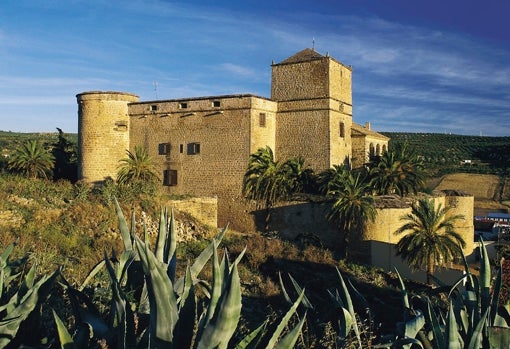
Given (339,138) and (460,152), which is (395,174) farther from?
(460,152)

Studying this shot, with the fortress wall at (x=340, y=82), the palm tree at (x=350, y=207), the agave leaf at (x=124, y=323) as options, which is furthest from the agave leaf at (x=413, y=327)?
the fortress wall at (x=340, y=82)

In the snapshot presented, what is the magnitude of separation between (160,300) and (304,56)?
21620 mm

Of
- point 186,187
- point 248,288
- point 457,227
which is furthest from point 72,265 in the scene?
point 457,227

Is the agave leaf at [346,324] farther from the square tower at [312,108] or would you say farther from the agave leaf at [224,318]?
the square tower at [312,108]

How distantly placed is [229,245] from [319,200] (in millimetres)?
5131

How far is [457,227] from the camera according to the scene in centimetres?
2242

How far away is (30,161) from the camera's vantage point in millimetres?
23719

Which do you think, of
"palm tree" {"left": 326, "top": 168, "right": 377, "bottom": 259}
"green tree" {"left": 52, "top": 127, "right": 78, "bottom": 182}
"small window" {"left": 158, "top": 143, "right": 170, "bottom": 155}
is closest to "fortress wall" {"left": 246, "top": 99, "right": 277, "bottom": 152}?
"palm tree" {"left": 326, "top": 168, "right": 377, "bottom": 259}

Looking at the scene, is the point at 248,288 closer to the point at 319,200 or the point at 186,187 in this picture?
the point at 319,200

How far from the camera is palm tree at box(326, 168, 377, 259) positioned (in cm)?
1828

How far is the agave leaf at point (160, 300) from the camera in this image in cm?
271

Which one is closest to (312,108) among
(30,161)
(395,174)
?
(395,174)

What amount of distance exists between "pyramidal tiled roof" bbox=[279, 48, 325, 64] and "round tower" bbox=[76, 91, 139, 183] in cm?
859

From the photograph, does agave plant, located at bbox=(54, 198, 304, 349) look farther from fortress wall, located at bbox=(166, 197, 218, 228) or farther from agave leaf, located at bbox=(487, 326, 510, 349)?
fortress wall, located at bbox=(166, 197, 218, 228)
